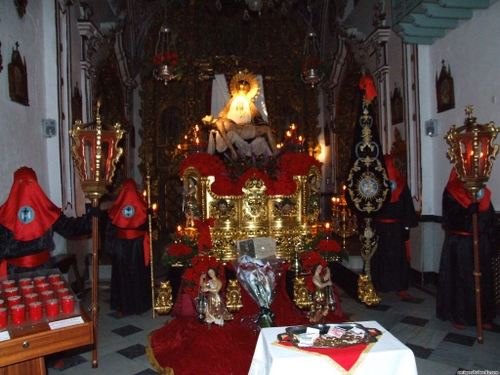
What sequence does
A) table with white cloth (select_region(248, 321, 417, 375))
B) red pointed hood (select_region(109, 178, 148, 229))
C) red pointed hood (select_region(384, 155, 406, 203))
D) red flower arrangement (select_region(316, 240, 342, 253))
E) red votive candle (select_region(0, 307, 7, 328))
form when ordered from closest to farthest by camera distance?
table with white cloth (select_region(248, 321, 417, 375)), red votive candle (select_region(0, 307, 7, 328)), red flower arrangement (select_region(316, 240, 342, 253)), red pointed hood (select_region(109, 178, 148, 229)), red pointed hood (select_region(384, 155, 406, 203))

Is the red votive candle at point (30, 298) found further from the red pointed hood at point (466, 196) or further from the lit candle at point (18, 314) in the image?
the red pointed hood at point (466, 196)

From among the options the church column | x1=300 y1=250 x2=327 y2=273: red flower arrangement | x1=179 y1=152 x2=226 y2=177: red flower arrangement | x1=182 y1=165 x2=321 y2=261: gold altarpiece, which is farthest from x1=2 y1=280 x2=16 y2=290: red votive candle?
the church column

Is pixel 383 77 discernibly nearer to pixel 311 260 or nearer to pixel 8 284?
pixel 311 260

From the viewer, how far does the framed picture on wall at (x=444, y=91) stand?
6.41 metres

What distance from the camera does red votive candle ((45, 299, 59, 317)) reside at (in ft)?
8.81

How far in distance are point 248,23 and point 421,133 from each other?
7693mm

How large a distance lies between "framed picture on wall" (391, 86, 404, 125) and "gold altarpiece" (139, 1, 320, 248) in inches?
187

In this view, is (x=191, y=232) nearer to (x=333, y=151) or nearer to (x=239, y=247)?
(x=239, y=247)

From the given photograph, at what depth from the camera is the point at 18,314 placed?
2586mm

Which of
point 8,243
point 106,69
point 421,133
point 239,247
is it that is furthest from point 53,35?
point 421,133

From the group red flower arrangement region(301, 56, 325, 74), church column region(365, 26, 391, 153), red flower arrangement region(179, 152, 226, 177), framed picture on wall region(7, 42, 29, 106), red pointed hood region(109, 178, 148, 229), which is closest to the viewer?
framed picture on wall region(7, 42, 29, 106)

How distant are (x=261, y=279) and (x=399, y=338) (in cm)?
183

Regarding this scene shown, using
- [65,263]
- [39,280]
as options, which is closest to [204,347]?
[39,280]

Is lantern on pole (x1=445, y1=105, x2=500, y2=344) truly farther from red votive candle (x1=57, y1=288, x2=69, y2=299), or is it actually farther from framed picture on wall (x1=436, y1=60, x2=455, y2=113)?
red votive candle (x1=57, y1=288, x2=69, y2=299)
